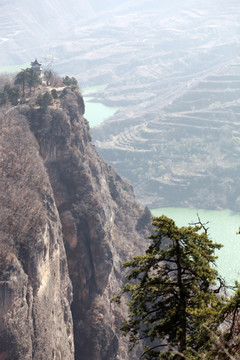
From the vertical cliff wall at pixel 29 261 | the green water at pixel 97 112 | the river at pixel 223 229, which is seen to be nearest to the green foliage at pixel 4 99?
the vertical cliff wall at pixel 29 261

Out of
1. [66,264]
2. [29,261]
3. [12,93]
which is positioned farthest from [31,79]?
[29,261]

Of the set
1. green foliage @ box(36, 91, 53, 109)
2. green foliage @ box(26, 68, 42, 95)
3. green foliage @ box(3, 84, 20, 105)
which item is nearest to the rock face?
green foliage @ box(36, 91, 53, 109)

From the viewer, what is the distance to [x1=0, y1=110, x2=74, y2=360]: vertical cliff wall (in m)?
23.4

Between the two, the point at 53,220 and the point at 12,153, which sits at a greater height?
the point at 12,153

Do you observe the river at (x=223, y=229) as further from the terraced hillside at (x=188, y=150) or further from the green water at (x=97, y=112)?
the green water at (x=97, y=112)

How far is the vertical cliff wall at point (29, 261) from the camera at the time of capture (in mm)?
23422

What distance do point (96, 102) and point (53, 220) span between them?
5792 inches

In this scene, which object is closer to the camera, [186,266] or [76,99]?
[186,266]

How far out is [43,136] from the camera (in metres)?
37.9

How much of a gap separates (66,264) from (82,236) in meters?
4.40

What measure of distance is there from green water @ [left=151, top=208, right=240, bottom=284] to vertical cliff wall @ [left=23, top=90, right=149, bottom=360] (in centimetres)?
2233

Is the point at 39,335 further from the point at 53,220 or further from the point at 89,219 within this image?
the point at 89,219

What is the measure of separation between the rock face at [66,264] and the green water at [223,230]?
22.5 m

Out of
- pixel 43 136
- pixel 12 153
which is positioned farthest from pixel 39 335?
pixel 43 136
